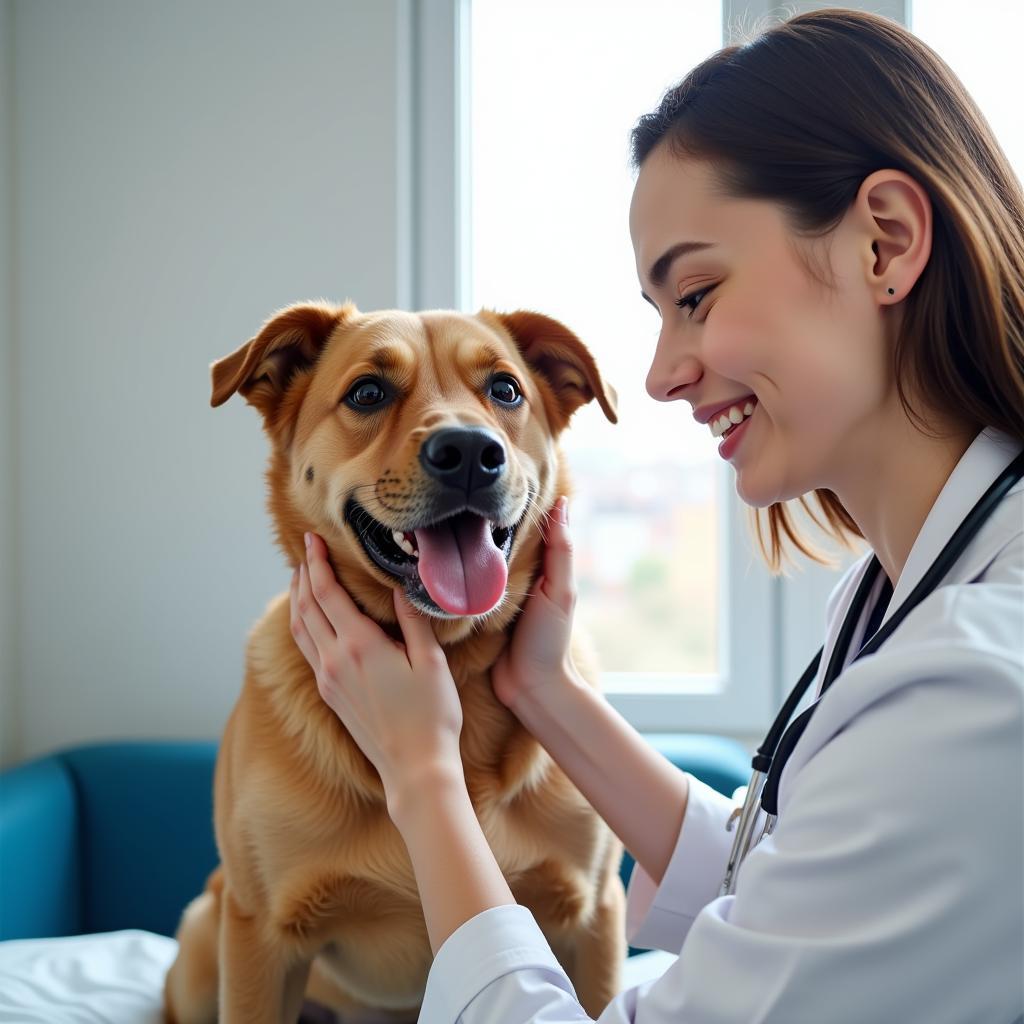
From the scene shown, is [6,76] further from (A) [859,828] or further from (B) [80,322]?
(A) [859,828]

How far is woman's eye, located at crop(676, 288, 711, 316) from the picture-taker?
90cm

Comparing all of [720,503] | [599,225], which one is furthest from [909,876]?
[599,225]

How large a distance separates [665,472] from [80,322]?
1518mm

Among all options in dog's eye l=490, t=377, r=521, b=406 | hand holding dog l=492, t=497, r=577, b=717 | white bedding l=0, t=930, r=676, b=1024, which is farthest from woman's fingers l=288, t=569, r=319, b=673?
white bedding l=0, t=930, r=676, b=1024

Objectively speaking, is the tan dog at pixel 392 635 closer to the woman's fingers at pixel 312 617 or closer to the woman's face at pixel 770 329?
the woman's fingers at pixel 312 617

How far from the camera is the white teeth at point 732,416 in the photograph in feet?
3.04

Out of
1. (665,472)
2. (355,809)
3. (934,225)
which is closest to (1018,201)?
(934,225)

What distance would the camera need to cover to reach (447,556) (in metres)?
1.08

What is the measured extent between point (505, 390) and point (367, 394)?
0.19 metres

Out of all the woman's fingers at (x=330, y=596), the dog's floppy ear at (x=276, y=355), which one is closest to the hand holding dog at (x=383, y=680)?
the woman's fingers at (x=330, y=596)

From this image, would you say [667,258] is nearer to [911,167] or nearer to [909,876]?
[911,167]

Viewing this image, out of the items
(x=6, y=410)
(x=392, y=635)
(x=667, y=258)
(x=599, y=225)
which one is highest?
(x=599, y=225)

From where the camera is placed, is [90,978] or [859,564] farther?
[90,978]

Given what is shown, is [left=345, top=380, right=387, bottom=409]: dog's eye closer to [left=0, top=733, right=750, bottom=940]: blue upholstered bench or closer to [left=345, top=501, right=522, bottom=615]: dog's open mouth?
[left=345, top=501, right=522, bottom=615]: dog's open mouth
